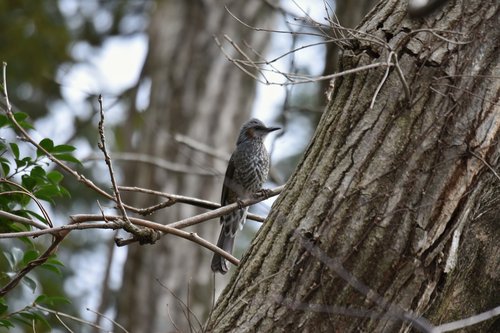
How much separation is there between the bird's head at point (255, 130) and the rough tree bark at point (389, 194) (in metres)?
3.55

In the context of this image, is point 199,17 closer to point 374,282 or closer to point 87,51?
point 87,51

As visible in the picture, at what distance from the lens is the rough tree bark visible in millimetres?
2387

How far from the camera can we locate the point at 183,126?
690 centimetres

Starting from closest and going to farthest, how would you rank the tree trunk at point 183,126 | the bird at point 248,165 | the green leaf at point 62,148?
the green leaf at point 62,148 → the bird at point 248,165 → the tree trunk at point 183,126

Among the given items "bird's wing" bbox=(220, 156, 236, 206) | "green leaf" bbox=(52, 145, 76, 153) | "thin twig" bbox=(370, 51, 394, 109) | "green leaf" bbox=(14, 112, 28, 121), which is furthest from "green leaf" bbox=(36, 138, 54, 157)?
"bird's wing" bbox=(220, 156, 236, 206)

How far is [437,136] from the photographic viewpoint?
243cm

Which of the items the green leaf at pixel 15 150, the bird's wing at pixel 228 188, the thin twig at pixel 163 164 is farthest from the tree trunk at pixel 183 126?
the green leaf at pixel 15 150

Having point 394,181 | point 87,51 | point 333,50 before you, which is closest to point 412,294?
point 394,181

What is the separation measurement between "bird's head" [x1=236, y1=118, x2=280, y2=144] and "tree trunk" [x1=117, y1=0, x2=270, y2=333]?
1.87 feet

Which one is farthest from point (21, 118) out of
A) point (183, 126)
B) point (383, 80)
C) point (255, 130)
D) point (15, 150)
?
point (183, 126)

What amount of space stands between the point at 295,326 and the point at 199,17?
5.28 metres

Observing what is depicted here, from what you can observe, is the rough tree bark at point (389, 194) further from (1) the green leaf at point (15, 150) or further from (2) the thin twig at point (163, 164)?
(2) the thin twig at point (163, 164)

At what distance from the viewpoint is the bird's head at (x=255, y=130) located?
6184mm

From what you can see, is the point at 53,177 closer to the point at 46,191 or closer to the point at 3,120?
the point at 46,191
